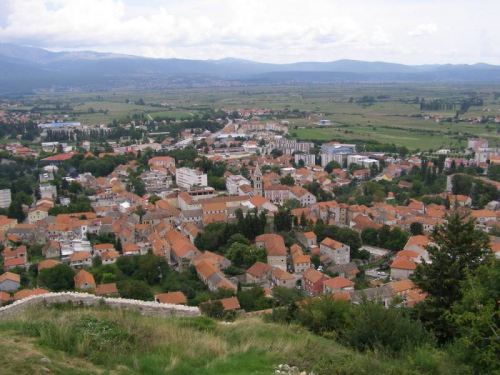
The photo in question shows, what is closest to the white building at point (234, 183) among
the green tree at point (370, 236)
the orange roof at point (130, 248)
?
the green tree at point (370, 236)

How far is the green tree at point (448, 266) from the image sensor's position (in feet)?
22.0

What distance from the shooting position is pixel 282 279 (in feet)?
50.1

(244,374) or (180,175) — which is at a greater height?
(244,374)

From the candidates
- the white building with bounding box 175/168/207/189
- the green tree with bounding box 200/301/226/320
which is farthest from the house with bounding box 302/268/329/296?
the white building with bounding box 175/168/207/189

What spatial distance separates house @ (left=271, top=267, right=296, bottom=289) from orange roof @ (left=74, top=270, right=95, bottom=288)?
218 inches

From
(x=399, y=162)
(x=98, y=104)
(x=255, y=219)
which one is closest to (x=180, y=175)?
(x=255, y=219)

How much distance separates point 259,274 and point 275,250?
5.69 ft

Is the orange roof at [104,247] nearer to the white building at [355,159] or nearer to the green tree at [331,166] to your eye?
the green tree at [331,166]

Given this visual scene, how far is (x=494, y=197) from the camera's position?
26.8 meters

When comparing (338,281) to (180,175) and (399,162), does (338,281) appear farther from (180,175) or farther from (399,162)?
(399,162)

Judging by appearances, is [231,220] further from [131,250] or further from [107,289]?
[107,289]

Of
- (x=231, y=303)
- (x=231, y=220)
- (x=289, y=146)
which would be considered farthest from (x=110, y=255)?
(x=289, y=146)

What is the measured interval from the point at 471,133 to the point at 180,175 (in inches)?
1369

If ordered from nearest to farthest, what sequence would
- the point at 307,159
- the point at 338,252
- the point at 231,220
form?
the point at 338,252 < the point at 231,220 < the point at 307,159
